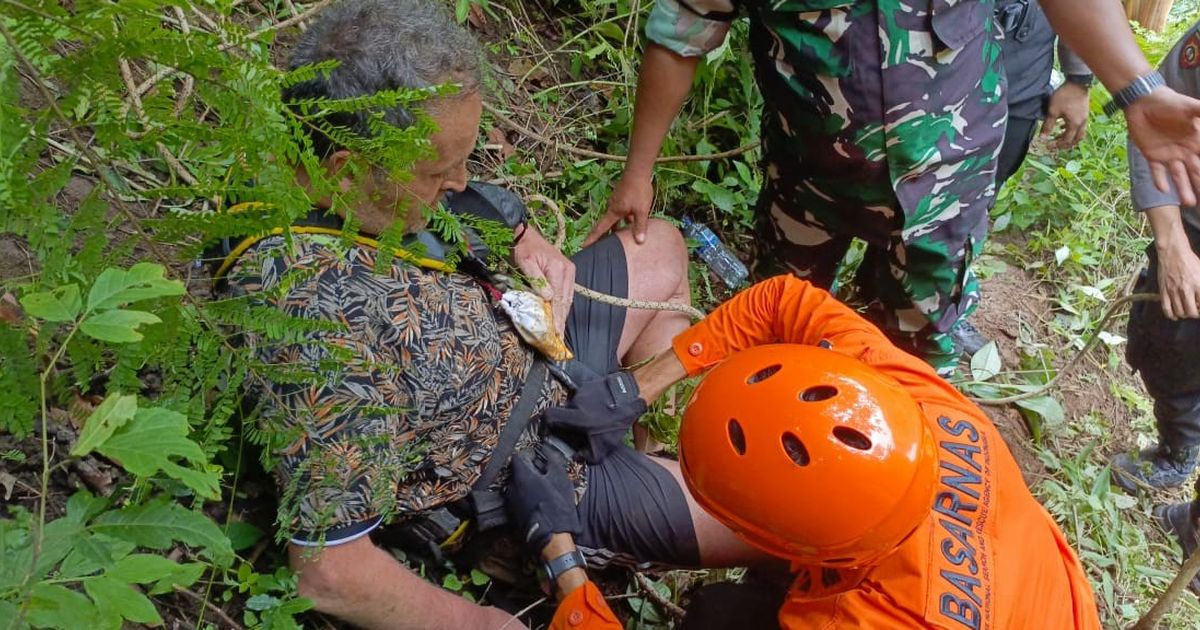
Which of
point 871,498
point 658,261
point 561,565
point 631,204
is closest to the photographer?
point 871,498

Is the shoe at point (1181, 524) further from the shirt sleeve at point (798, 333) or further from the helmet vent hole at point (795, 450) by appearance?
the helmet vent hole at point (795, 450)

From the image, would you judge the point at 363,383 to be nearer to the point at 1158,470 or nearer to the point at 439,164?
the point at 439,164

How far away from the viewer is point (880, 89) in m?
2.21

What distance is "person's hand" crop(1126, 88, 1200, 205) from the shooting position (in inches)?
83.6

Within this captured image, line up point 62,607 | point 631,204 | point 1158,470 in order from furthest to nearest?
point 1158,470 < point 631,204 < point 62,607

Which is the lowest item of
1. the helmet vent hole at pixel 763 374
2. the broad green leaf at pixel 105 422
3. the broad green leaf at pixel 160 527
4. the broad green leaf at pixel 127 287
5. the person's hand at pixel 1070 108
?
the helmet vent hole at pixel 763 374

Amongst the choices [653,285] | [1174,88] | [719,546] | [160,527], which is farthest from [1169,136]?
[160,527]

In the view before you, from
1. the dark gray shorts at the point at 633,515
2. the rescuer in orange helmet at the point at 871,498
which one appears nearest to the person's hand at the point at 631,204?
the dark gray shorts at the point at 633,515

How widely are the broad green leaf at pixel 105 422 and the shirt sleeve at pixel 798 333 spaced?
5.14ft

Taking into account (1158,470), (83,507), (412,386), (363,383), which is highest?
(83,507)

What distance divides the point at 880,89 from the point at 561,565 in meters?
1.51

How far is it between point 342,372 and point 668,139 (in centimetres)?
232

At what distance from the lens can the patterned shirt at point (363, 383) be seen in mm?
1632

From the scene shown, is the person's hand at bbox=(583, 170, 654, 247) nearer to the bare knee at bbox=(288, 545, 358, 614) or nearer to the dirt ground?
the bare knee at bbox=(288, 545, 358, 614)
